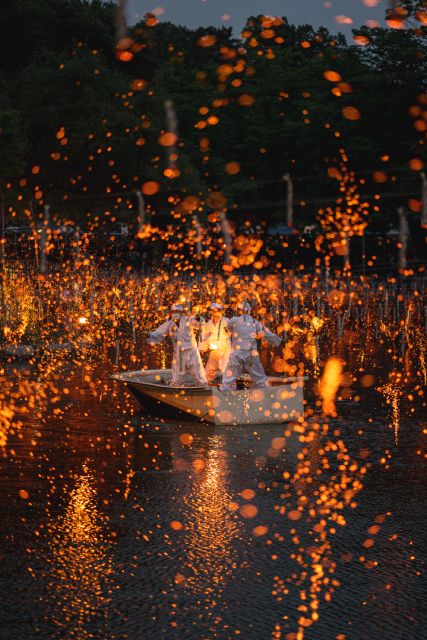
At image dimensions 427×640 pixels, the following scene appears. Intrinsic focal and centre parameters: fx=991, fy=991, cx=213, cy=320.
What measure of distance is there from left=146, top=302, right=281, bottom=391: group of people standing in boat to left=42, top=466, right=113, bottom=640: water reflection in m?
6.61

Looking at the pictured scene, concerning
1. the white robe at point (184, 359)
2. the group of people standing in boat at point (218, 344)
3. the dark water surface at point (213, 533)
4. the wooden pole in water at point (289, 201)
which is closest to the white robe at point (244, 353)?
the group of people standing in boat at point (218, 344)

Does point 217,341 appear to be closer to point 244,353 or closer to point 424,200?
point 244,353

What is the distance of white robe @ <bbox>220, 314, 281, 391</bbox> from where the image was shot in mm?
14720

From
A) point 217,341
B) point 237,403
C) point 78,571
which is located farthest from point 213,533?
point 217,341

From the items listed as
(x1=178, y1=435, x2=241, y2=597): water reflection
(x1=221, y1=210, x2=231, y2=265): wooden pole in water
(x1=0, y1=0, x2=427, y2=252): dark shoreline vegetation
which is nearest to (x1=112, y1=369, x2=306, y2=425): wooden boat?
(x1=178, y1=435, x2=241, y2=597): water reflection

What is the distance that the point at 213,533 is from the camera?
7.32 metres

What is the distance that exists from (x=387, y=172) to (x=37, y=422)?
29108 millimetres

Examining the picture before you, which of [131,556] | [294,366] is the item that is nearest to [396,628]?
[131,556]

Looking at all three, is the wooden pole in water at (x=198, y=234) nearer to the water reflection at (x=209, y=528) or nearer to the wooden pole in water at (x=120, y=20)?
the wooden pole in water at (x=120, y=20)

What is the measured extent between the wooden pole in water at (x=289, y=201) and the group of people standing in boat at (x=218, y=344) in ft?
86.8

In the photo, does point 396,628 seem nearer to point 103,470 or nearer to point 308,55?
point 103,470

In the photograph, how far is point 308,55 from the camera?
5778 centimetres

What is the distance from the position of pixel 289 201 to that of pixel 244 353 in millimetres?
28757

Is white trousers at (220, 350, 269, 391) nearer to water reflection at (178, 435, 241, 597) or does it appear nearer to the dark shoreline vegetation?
water reflection at (178, 435, 241, 597)
